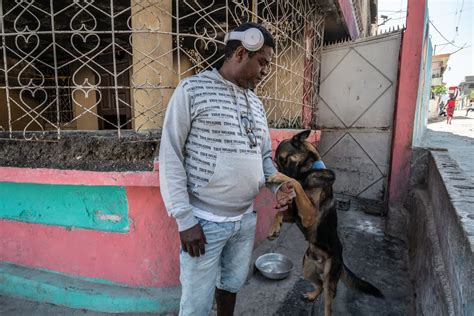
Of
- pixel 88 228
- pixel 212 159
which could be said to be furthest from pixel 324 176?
pixel 88 228

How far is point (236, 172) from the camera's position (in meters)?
1.60

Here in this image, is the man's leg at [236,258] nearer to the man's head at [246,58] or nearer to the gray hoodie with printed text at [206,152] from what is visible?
the gray hoodie with printed text at [206,152]

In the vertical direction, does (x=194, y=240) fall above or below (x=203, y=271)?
above

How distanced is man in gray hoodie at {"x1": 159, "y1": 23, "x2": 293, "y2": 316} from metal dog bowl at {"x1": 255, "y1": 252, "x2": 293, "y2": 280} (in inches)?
50.0

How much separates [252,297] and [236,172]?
157cm

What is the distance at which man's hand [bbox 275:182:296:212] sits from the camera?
1.76 meters

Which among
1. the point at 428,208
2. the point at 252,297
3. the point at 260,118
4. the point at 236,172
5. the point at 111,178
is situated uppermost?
the point at 260,118

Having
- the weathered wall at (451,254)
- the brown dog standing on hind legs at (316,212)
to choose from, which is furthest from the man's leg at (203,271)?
the weathered wall at (451,254)

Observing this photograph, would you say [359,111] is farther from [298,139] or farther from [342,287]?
[298,139]

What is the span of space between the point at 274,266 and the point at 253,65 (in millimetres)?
2190

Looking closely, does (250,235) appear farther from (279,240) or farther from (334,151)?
(334,151)

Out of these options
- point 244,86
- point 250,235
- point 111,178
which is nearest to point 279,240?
point 250,235

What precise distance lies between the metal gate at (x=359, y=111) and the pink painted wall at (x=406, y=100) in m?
0.31

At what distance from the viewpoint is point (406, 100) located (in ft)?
14.3
